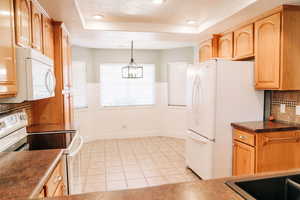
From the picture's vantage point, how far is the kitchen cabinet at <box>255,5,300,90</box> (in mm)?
2375

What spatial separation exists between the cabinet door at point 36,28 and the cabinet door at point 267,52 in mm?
2678

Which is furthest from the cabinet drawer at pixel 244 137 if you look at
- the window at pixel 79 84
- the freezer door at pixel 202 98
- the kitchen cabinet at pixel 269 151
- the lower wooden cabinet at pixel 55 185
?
the window at pixel 79 84

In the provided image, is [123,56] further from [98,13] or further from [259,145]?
[259,145]

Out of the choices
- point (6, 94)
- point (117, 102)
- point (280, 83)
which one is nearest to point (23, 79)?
point (6, 94)

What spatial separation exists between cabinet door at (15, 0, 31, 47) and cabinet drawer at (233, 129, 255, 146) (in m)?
2.55

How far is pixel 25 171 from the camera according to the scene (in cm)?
133

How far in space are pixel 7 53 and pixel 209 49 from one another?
319 centimetres

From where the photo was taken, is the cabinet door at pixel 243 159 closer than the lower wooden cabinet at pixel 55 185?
No

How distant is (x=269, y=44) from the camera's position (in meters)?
2.56

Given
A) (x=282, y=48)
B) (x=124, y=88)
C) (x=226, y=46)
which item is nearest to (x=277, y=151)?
(x=282, y=48)

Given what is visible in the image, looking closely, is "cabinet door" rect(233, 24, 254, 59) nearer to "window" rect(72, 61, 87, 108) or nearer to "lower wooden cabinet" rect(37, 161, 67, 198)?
"lower wooden cabinet" rect(37, 161, 67, 198)

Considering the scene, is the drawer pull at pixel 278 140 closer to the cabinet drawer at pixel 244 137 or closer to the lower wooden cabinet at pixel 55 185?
the cabinet drawer at pixel 244 137

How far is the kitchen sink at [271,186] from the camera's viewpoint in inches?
41.6

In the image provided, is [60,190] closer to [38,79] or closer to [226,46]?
[38,79]
